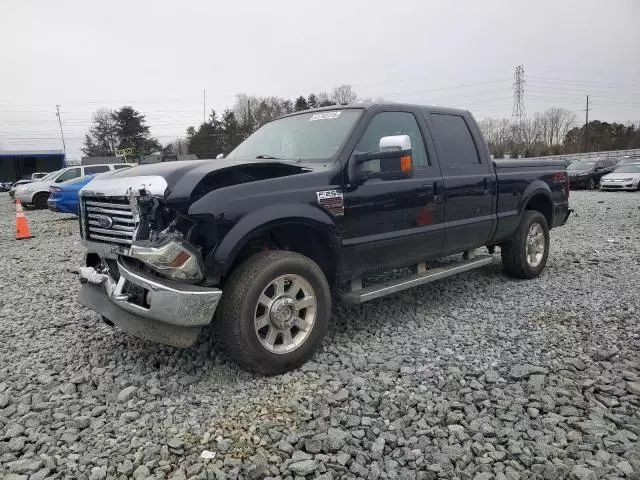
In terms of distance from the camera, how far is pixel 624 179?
68.4ft

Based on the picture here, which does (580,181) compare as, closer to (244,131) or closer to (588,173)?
(588,173)

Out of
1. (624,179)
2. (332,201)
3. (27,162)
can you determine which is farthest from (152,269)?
(27,162)

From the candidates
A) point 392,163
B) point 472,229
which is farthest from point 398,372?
point 472,229

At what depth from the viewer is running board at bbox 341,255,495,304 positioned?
3.92 meters

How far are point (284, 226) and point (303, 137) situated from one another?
3.73 feet

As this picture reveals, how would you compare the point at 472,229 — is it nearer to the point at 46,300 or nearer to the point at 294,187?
the point at 294,187

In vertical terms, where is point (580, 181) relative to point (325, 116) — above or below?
below

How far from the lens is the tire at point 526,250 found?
5738 mm

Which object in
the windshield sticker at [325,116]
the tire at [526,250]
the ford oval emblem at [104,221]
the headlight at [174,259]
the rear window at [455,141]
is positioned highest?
the windshield sticker at [325,116]

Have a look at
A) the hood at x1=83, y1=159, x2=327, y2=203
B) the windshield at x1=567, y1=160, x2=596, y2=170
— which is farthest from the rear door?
the windshield at x1=567, y1=160, x2=596, y2=170

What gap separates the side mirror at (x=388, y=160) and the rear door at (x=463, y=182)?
73cm

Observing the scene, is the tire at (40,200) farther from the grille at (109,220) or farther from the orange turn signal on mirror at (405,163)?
the orange turn signal on mirror at (405,163)

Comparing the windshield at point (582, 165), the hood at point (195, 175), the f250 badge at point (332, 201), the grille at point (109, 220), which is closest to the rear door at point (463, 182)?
the f250 badge at point (332, 201)

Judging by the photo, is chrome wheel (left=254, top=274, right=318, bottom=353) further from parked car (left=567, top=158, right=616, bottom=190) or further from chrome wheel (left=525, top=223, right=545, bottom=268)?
parked car (left=567, top=158, right=616, bottom=190)
